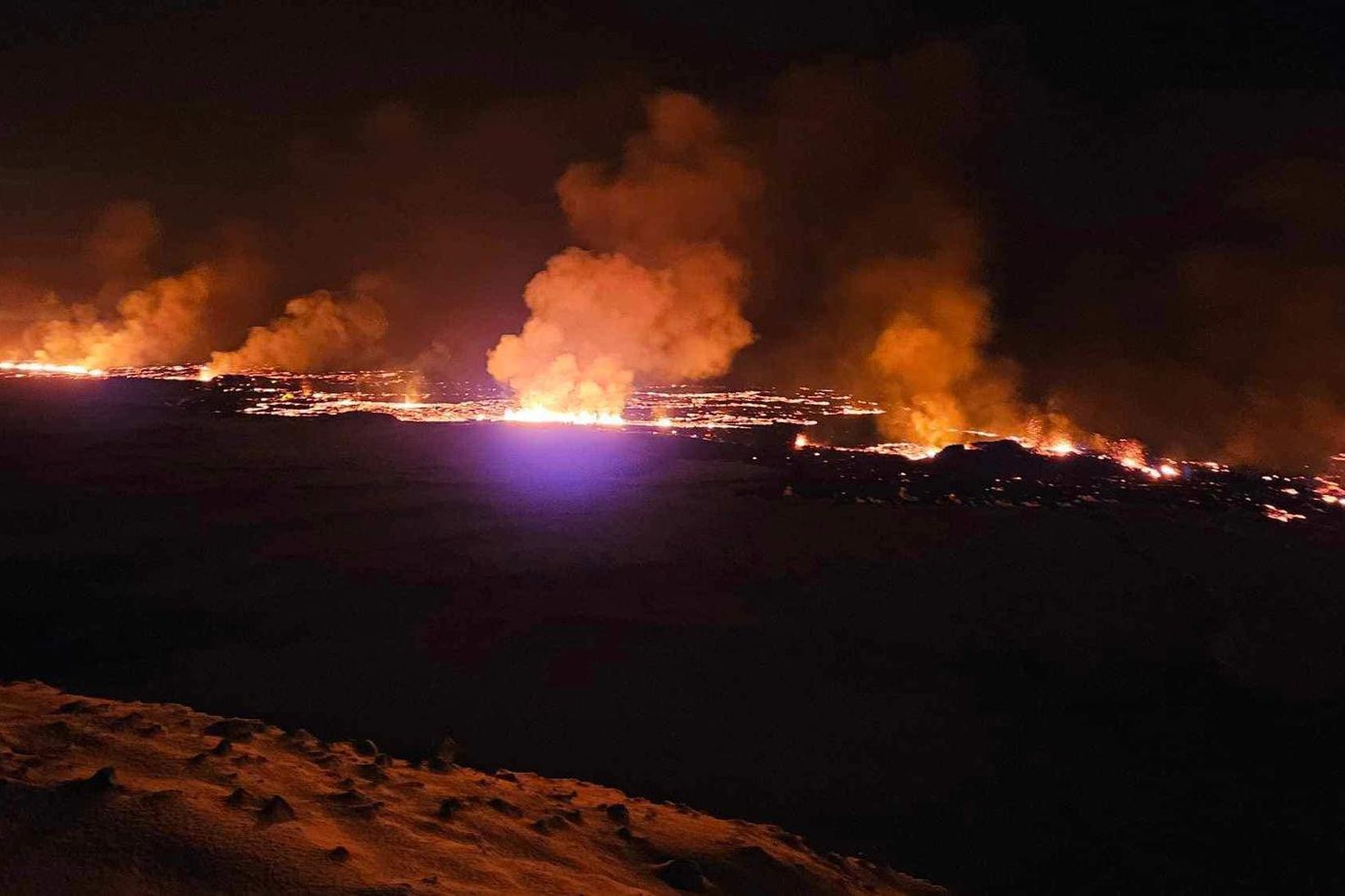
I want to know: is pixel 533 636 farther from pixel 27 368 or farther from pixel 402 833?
pixel 27 368

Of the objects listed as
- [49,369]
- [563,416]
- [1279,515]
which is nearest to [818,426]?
[563,416]

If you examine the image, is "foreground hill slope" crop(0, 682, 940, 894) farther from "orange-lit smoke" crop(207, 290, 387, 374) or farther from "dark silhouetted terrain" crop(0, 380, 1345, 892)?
"orange-lit smoke" crop(207, 290, 387, 374)

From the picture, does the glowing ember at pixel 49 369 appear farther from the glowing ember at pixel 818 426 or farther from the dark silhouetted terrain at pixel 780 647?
the dark silhouetted terrain at pixel 780 647

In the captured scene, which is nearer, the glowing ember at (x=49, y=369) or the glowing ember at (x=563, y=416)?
the glowing ember at (x=563, y=416)

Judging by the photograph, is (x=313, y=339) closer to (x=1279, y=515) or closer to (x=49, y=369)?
(x=49, y=369)

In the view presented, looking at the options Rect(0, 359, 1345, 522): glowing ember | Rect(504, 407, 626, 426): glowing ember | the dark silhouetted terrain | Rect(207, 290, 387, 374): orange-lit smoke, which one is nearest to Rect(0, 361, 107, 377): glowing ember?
Rect(0, 359, 1345, 522): glowing ember

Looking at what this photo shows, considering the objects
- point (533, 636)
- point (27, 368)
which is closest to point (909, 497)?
point (533, 636)

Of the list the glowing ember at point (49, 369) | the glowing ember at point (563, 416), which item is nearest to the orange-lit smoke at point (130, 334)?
the glowing ember at point (49, 369)
